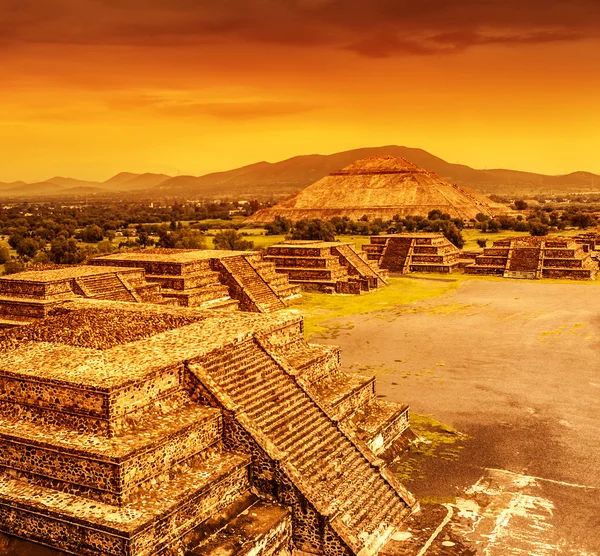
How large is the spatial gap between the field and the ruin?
7286mm

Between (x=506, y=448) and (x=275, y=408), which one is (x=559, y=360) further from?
(x=275, y=408)

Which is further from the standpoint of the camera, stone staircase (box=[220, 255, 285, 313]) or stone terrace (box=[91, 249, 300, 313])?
stone staircase (box=[220, 255, 285, 313])

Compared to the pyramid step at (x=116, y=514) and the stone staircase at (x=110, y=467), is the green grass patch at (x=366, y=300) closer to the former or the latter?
the stone staircase at (x=110, y=467)

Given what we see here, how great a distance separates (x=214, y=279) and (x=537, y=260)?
80.6 feet

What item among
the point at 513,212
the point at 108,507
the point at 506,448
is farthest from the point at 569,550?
the point at 513,212

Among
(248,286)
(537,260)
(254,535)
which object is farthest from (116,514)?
(537,260)

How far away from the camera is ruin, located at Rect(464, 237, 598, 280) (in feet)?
135

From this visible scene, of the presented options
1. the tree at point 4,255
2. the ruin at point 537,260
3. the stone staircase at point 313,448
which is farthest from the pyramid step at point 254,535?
the tree at point 4,255

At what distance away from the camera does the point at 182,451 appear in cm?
982

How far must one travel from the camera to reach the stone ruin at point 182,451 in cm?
873

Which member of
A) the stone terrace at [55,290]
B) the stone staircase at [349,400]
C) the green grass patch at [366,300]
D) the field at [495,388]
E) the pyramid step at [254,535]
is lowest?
the green grass patch at [366,300]

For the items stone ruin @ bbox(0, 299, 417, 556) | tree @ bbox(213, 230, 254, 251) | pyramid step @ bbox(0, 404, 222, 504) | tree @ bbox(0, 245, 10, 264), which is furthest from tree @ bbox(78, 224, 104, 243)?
pyramid step @ bbox(0, 404, 222, 504)

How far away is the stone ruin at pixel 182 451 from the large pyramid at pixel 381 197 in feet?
306

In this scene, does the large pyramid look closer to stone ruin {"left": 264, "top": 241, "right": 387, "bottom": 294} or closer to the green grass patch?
the green grass patch
